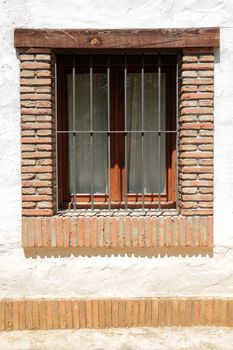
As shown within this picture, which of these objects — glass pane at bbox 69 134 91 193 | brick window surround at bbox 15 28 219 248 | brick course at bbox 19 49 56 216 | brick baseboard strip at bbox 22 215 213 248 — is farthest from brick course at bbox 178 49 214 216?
brick course at bbox 19 49 56 216

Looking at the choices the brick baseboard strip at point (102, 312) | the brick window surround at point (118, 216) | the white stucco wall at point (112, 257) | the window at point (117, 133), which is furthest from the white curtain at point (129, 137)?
the brick baseboard strip at point (102, 312)

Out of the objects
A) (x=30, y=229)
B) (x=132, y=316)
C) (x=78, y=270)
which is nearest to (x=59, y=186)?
(x=30, y=229)

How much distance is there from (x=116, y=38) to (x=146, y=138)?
1.04 metres

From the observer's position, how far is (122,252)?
3.65 metres

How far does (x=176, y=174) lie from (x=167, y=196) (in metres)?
0.27

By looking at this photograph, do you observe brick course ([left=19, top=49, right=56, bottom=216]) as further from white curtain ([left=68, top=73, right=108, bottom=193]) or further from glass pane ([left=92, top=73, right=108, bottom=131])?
glass pane ([left=92, top=73, right=108, bottom=131])

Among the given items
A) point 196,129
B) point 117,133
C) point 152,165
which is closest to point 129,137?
point 117,133

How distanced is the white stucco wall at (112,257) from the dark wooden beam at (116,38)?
71 millimetres

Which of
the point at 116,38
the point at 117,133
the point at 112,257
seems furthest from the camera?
the point at 117,133

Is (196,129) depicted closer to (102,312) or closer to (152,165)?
(152,165)

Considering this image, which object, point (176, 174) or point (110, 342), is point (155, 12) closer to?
point (176, 174)

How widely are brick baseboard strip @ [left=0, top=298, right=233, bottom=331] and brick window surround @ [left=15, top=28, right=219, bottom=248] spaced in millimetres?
533

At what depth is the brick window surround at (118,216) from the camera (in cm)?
355

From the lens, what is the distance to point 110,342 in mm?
3398
